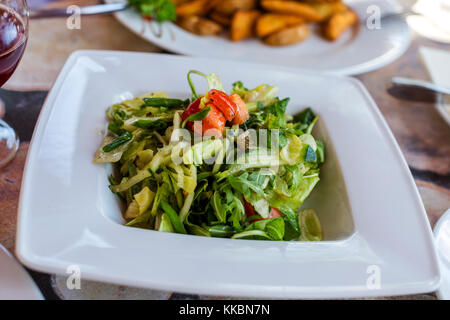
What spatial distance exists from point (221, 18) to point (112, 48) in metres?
0.62

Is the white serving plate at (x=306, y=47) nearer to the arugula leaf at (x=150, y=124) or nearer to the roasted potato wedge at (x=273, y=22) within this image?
the roasted potato wedge at (x=273, y=22)

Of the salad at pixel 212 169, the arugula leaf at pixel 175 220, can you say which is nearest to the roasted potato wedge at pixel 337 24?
the salad at pixel 212 169

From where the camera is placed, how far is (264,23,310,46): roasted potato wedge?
6.96ft

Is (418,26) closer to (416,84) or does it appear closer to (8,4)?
(416,84)

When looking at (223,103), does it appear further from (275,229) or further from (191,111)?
(275,229)

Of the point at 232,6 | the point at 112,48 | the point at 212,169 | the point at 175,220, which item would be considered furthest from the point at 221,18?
the point at 175,220

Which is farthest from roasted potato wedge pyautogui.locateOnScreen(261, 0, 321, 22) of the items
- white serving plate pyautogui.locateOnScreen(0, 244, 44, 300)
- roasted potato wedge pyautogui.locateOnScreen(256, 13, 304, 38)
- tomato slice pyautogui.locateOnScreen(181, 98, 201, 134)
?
white serving plate pyautogui.locateOnScreen(0, 244, 44, 300)

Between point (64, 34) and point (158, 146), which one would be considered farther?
point (64, 34)

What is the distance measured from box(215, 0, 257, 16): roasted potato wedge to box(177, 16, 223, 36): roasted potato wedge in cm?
10

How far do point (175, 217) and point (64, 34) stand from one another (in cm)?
147

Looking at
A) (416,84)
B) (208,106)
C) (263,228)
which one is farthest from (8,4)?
(416,84)

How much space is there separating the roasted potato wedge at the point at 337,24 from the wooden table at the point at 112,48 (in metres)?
0.31

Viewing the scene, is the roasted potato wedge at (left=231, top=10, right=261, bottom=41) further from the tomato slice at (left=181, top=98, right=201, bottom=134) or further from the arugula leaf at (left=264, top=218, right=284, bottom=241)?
the arugula leaf at (left=264, top=218, right=284, bottom=241)
